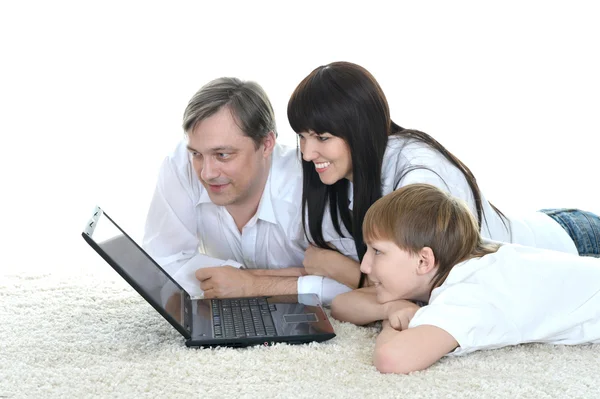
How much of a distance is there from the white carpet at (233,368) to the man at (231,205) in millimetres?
326

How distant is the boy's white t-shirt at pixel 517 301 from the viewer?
5.18 feet

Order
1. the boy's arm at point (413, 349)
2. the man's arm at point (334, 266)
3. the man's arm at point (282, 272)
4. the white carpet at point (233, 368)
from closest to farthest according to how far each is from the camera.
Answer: the white carpet at point (233, 368)
the boy's arm at point (413, 349)
the man's arm at point (334, 266)
the man's arm at point (282, 272)

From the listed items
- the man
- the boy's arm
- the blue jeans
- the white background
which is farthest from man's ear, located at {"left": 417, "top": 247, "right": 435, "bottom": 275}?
the white background

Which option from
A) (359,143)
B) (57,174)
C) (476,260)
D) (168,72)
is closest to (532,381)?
(476,260)

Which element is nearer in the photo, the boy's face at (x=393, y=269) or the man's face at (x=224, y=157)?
the boy's face at (x=393, y=269)

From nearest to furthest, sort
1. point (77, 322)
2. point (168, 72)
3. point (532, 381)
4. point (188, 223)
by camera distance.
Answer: point (532, 381) < point (77, 322) < point (188, 223) < point (168, 72)

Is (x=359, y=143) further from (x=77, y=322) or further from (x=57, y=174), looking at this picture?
(x=57, y=174)

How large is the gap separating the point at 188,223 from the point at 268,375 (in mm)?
980

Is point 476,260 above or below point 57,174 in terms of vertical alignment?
above

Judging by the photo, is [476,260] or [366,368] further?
[476,260]

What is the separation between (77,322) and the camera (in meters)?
1.89

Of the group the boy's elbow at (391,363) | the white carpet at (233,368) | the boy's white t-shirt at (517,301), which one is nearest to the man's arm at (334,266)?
the white carpet at (233,368)

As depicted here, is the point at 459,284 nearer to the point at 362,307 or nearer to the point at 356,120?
the point at 362,307

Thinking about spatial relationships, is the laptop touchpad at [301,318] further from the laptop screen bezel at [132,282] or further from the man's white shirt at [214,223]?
the man's white shirt at [214,223]
